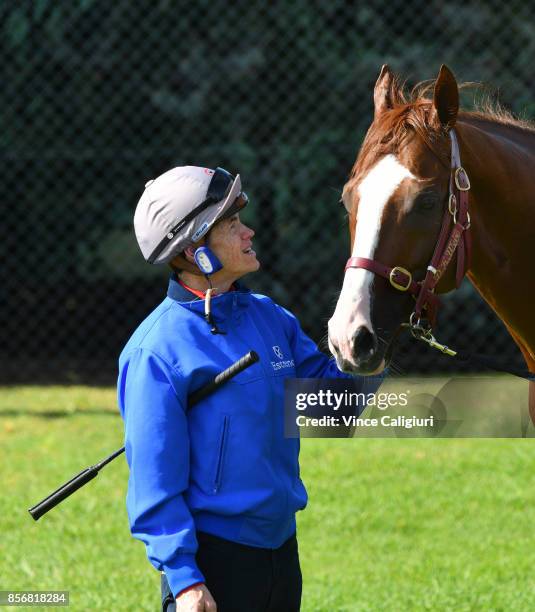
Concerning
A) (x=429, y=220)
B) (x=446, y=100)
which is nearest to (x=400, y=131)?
(x=446, y=100)

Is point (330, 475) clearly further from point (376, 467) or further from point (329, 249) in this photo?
point (329, 249)

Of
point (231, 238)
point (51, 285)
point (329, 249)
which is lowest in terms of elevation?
point (51, 285)

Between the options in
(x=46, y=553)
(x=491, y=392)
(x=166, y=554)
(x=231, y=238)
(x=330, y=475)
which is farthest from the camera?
(x=330, y=475)

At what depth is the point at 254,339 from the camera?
254cm

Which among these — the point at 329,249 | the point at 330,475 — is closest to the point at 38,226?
the point at 329,249

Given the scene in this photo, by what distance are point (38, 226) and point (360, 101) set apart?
2.74 metres

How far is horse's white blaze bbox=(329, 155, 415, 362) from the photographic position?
7.95 feet

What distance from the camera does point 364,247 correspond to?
2.51 m

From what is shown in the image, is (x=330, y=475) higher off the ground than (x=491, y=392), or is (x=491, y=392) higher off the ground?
(x=491, y=392)

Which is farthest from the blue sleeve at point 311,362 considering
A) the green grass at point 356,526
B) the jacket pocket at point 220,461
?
the green grass at point 356,526

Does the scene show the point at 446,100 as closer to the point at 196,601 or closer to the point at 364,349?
the point at 364,349

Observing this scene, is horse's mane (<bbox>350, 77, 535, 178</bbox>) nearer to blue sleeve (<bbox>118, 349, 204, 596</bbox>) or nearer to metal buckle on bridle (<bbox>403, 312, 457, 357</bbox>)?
metal buckle on bridle (<bbox>403, 312, 457, 357</bbox>)

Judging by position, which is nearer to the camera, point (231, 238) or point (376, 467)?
point (231, 238)

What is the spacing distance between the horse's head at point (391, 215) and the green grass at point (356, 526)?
5.46 ft
